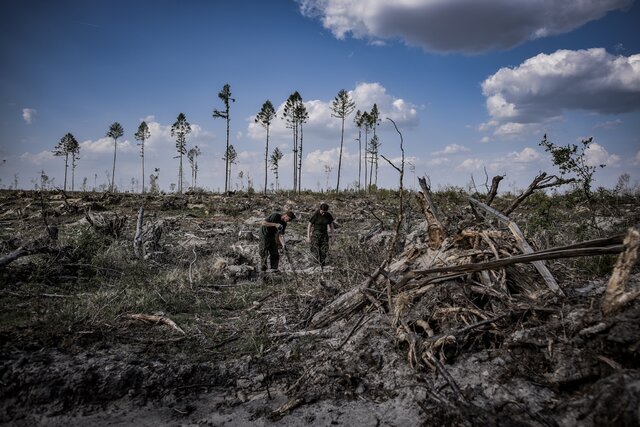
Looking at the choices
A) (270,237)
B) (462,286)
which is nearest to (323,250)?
A: (270,237)

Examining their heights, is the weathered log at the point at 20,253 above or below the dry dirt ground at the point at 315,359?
above

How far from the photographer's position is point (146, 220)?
42.3ft

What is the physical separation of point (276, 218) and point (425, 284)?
5.12 meters

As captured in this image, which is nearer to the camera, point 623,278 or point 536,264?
point 623,278

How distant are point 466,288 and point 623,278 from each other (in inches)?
46.4

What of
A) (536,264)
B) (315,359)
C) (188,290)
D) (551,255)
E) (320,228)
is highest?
(320,228)

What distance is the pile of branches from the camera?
227 cm

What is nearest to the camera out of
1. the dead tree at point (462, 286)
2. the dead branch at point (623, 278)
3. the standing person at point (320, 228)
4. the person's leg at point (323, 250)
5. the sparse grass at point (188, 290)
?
the dead branch at point (623, 278)

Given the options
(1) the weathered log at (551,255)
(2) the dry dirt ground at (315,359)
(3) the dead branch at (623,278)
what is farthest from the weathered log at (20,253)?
(3) the dead branch at (623,278)

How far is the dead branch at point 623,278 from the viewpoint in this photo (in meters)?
2.02

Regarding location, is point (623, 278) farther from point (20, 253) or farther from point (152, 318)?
point (20, 253)

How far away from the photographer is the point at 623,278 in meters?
2.15

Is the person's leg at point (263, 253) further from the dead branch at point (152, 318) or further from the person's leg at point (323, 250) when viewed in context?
the dead branch at point (152, 318)

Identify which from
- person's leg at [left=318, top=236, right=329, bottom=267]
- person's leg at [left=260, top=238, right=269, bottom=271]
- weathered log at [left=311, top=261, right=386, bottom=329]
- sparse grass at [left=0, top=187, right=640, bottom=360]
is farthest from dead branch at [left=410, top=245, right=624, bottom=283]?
person's leg at [left=260, top=238, right=269, bottom=271]
